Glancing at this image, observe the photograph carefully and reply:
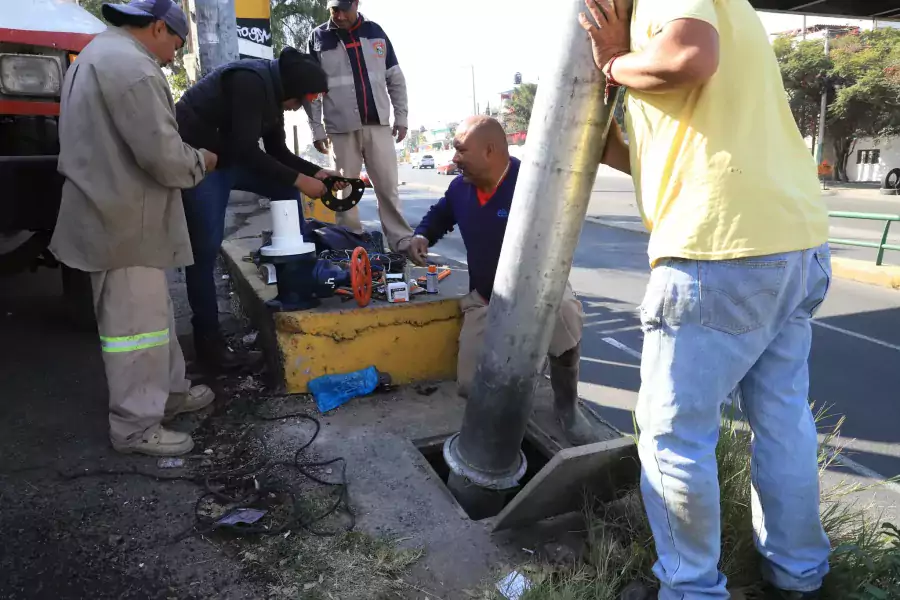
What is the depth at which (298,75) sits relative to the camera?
11.7ft

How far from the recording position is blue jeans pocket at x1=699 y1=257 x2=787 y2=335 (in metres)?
1.75

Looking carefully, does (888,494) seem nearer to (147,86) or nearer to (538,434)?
(538,434)

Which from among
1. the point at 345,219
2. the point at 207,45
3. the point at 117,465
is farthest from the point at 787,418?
the point at 207,45

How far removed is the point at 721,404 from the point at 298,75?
277cm

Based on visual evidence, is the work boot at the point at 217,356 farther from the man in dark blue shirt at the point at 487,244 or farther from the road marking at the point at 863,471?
the road marking at the point at 863,471

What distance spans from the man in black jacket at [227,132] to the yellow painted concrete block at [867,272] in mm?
6985

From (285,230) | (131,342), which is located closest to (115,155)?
(131,342)

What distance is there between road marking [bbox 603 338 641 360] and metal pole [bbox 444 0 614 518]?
2694 millimetres

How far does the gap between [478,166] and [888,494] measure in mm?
2597

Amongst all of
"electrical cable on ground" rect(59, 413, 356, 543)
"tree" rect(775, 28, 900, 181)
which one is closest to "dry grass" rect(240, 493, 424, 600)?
"electrical cable on ground" rect(59, 413, 356, 543)

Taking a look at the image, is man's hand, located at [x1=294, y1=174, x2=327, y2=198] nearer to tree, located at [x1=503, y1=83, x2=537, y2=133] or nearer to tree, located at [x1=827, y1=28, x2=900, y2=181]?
tree, located at [x1=827, y1=28, x2=900, y2=181]

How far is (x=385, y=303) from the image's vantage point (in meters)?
3.73

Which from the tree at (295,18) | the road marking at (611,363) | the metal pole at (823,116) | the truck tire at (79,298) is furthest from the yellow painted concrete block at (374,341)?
the metal pole at (823,116)

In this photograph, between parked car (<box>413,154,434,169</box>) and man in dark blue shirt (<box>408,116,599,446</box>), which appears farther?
parked car (<box>413,154,434,169</box>)
